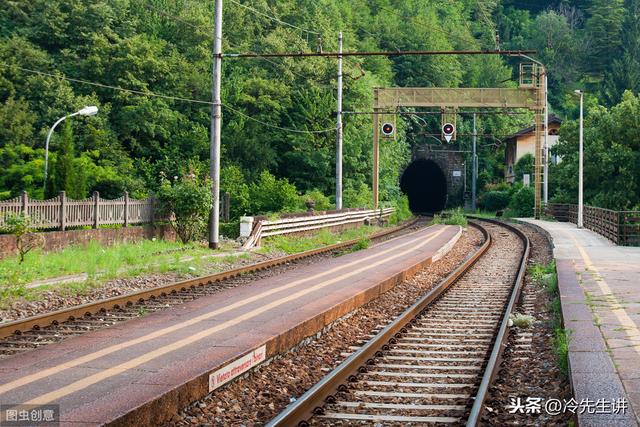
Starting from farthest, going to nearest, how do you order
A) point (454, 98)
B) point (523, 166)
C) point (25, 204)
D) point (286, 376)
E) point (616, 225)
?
point (523, 166)
point (454, 98)
point (616, 225)
point (25, 204)
point (286, 376)

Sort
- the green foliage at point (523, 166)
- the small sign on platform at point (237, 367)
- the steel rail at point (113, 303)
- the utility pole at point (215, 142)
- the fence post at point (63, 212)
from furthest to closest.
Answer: the green foliage at point (523, 166) < the utility pole at point (215, 142) < the fence post at point (63, 212) < the steel rail at point (113, 303) < the small sign on platform at point (237, 367)

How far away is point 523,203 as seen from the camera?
198ft

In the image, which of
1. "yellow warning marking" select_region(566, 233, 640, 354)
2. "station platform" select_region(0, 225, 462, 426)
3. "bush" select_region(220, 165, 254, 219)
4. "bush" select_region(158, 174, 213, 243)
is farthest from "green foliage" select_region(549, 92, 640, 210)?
"station platform" select_region(0, 225, 462, 426)

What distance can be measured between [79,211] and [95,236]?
3.27 feet

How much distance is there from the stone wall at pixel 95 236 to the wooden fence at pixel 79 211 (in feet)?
1.34

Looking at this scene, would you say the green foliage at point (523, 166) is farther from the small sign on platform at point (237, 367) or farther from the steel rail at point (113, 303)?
the small sign on platform at point (237, 367)

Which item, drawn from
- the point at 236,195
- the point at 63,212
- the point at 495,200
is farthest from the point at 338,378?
the point at 495,200

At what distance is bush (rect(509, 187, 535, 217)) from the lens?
59656 millimetres

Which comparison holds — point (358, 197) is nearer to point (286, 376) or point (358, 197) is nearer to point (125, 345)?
point (125, 345)

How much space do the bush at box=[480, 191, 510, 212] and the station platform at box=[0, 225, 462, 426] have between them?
5495cm

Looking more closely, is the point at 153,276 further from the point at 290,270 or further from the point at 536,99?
the point at 536,99

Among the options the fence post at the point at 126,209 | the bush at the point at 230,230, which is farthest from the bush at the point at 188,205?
the bush at the point at 230,230

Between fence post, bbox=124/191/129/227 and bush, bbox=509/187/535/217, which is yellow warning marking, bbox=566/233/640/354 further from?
bush, bbox=509/187/535/217

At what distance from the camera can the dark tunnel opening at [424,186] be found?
261 feet
